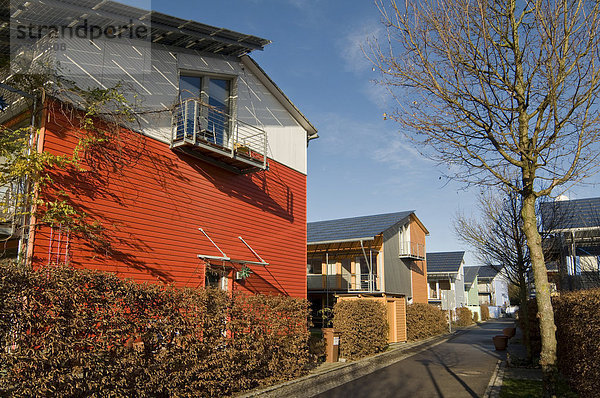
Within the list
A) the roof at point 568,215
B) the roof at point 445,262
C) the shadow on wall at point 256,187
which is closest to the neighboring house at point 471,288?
the roof at point 445,262

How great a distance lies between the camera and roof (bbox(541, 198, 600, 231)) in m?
19.5

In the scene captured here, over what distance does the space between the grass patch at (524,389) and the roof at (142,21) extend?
11.0 meters

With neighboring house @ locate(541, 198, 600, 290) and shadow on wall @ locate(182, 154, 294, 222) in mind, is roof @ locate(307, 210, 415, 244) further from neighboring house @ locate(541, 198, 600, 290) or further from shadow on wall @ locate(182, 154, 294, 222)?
shadow on wall @ locate(182, 154, 294, 222)

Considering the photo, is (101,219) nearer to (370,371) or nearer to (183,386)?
(183,386)

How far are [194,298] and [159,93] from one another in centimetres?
596

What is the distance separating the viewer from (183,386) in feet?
26.1

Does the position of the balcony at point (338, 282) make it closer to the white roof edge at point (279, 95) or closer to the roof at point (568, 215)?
the roof at point (568, 215)

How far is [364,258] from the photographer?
87.6ft

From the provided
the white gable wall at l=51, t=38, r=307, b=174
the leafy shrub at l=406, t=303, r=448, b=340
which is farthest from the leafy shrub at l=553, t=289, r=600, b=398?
the leafy shrub at l=406, t=303, r=448, b=340

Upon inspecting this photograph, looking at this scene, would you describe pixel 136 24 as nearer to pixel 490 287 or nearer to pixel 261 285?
pixel 261 285

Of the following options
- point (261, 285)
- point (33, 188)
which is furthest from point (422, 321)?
point (33, 188)

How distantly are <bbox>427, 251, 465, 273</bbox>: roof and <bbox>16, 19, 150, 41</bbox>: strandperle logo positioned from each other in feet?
130

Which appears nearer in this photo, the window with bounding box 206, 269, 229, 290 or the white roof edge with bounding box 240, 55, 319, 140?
the window with bounding box 206, 269, 229, 290

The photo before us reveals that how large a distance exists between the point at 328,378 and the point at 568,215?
49.6 ft
